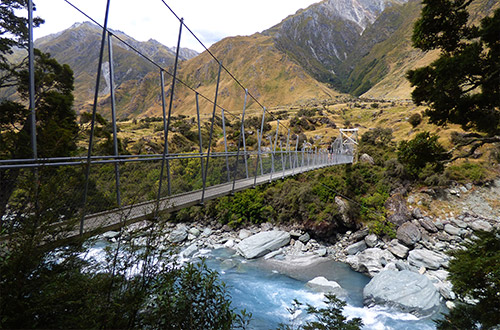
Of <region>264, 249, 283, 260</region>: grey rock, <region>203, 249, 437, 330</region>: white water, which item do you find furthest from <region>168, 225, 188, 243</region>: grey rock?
<region>264, 249, 283, 260</region>: grey rock

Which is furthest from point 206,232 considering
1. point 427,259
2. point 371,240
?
point 427,259

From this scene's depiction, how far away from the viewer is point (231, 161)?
5.77 metres

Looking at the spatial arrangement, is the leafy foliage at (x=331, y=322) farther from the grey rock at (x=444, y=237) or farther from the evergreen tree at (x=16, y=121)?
the grey rock at (x=444, y=237)

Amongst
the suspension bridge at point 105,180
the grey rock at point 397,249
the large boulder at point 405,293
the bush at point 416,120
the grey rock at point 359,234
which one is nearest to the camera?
the suspension bridge at point 105,180

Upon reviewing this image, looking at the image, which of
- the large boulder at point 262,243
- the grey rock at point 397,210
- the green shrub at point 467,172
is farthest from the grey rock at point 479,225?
the large boulder at point 262,243

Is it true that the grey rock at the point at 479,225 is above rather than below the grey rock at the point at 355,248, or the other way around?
above

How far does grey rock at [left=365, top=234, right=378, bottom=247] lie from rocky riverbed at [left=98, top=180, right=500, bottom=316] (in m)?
0.05

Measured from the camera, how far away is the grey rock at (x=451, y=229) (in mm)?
10255

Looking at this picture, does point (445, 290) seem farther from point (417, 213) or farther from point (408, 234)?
point (417, 213)

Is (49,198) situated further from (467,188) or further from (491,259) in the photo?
(467,188)

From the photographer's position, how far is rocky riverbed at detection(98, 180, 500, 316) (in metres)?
7.26

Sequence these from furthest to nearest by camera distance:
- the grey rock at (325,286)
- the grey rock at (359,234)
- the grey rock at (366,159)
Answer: the grey rock at (366,159) → the grey rock at (359,234) → the grey rock at (325,286)

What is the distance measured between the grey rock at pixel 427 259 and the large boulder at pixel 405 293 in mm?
1313

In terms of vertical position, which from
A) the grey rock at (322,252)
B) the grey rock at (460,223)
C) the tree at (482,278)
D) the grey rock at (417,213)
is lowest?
the grey rock at (322,252)
